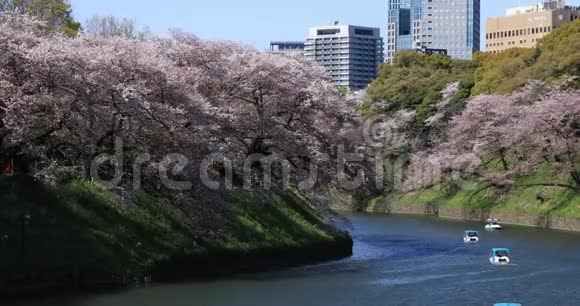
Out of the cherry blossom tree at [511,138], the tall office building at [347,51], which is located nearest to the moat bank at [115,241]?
the cherry blossom tree at [511,138]

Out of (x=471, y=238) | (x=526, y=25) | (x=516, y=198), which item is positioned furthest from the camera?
(x=526, y=25)

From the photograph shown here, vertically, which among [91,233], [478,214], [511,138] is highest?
[511,138]

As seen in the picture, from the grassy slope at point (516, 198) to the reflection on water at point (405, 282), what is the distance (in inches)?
394

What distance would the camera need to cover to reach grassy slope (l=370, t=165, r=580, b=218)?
53441 millimetres

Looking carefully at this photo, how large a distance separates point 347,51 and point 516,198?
127515 millimetres

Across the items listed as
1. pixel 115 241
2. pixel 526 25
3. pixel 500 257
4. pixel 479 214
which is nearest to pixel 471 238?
pixel 500 257

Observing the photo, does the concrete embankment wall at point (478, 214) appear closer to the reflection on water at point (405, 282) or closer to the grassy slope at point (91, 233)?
the reflection on water at point (405, 282)

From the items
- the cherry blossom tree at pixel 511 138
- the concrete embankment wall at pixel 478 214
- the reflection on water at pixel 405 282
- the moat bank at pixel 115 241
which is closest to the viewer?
the moat bank at pixel 115 241

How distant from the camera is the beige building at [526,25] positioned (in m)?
152

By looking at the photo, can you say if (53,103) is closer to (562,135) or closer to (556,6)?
(562,135)

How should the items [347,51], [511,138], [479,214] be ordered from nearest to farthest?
[511,138] < [479,214] < [347,51]

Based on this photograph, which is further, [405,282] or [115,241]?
[405,282]

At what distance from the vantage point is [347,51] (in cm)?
18350

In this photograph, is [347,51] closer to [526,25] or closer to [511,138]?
[526,25]
